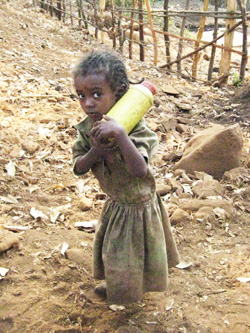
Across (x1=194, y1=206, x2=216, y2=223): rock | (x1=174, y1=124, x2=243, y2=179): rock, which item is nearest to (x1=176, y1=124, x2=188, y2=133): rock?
(x1=174, y1=124, x2=243, y2=179): rock

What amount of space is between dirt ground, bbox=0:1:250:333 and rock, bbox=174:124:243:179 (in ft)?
0.62

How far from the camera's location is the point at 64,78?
236 inches

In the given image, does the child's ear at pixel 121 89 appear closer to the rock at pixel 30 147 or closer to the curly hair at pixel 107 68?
the curly hair at pixel 107 68

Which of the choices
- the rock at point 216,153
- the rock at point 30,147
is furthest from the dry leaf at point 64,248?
the rock at point 216,153

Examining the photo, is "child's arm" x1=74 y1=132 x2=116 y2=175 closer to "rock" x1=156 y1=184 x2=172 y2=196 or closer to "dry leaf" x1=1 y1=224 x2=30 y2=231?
"dry leaf" x1=1 y1=224 x2=30 y2=231

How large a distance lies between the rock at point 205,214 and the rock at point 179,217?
0.07 meters

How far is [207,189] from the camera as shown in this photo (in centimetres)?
347

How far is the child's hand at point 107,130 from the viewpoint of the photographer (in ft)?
4.69

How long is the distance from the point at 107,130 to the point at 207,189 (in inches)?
86.7

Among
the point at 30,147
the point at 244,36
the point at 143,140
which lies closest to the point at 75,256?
the point at 143,140

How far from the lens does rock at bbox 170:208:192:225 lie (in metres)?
3.06

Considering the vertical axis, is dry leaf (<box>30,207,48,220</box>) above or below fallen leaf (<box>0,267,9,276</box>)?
below

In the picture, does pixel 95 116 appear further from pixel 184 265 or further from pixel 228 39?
pixel 228 39

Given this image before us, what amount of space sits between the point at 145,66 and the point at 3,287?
6.66 meters
